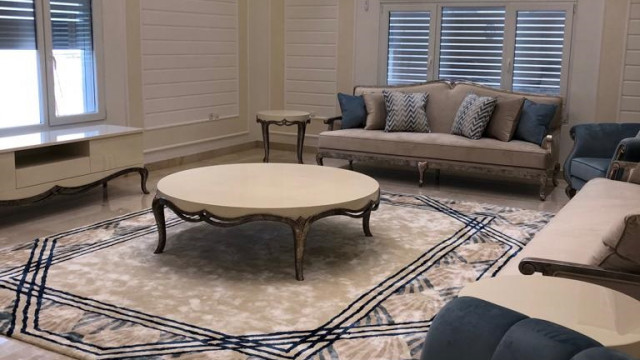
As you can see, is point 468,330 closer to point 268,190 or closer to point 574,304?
point 574,304

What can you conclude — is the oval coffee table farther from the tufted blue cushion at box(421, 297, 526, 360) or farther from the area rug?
the tufted blue cushion at box(421, 297, 526, 360)

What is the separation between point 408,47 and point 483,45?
0.79 m

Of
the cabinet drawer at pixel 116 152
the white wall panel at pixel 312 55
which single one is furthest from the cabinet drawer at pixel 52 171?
the white wall panel at pixel 312 55

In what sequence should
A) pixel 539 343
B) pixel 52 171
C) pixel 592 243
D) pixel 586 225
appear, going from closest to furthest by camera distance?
pixel 539 343 < pixel 592 243 < pixel 586 225 < pixel 52 171

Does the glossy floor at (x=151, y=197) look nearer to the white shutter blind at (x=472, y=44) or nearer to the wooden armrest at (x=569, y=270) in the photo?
the white shutter blind at (x=472, y=44)

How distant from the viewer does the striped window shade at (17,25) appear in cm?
513

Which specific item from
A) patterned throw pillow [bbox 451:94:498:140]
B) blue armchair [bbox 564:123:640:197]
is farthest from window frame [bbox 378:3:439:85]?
blue armchair [bbox 564:123:640:197]

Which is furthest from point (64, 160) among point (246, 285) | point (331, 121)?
point (331, 121)

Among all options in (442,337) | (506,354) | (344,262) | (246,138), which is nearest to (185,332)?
(344,262)

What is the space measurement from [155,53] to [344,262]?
11.6ft

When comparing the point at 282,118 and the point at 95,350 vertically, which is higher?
the point at 282,118

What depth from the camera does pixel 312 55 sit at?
765cm

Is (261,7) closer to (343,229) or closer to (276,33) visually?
(276,33)

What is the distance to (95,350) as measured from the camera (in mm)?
2773
